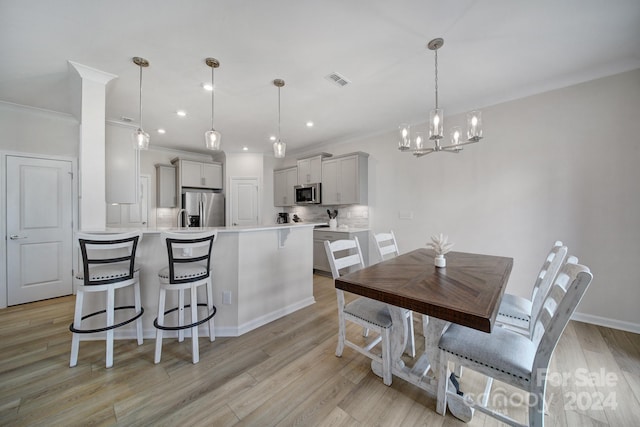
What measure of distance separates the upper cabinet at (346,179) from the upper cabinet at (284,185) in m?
0.96

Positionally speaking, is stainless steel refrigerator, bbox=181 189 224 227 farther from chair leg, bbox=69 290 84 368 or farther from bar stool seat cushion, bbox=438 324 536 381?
bar stool seat cushion, bbox=438 324 536 381

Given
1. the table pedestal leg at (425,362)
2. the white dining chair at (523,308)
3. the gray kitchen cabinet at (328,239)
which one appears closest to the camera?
the table pedestal leg at (425,362)

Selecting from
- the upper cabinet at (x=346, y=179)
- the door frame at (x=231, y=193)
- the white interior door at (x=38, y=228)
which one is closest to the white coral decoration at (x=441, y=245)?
the upper cabinet at (x=346, y=179)

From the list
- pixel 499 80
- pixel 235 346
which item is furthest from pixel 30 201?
pixel 499 80

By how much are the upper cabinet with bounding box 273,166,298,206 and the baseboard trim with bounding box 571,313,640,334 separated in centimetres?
481

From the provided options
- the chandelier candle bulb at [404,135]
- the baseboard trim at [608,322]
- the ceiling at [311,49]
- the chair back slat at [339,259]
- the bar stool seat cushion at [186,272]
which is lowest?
the baseboard trim at [608,322]

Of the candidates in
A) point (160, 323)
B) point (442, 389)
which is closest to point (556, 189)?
point (442, 389)

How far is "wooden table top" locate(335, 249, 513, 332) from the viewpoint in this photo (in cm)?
115

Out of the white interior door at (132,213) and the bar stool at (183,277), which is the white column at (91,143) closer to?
the bar stool at (183,277)

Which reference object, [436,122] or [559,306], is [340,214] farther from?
[559,306]

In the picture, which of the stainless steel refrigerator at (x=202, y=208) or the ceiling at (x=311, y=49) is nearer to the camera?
the ceiling at (x=311, y=49)

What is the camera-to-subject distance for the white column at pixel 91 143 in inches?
90.4

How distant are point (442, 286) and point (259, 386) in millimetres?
1475

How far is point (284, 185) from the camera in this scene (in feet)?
18.7
